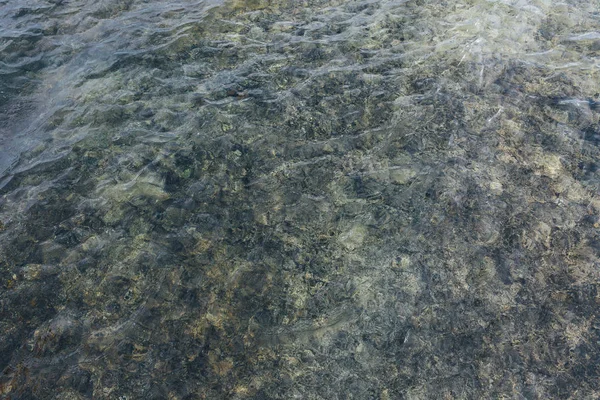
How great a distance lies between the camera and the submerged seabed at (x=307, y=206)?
3.95m

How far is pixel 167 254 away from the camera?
474 centimetres

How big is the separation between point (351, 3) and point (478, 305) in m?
5.90

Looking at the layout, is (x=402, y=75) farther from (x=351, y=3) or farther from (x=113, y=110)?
(x=113, y=110)

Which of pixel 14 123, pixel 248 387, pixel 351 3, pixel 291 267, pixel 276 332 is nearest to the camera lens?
pixel 248 387

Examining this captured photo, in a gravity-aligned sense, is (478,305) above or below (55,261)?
below

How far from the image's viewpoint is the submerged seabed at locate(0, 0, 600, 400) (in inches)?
156

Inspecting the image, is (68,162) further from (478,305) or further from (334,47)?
(478,305)

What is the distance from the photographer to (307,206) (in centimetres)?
509

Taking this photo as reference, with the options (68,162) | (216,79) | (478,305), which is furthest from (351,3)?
(478,305)

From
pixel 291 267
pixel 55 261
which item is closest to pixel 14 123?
pixel 55 261

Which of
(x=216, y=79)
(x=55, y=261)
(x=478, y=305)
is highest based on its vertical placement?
(x=216, y=79)

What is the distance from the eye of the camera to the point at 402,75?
6.61 meters

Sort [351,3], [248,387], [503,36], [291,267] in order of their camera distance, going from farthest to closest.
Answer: [351,3] → [503,36] → [291,267] → [248,387]

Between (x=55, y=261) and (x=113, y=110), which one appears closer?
(x=55, y=261)
